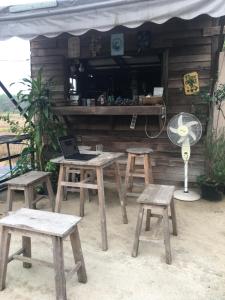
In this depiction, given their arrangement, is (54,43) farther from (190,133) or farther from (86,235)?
(86,235)

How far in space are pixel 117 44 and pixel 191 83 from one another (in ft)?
3.69

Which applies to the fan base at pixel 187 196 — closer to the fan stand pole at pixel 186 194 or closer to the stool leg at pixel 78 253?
the fan stand pole at pixel 186 194

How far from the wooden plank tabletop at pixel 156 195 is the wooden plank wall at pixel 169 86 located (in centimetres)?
154

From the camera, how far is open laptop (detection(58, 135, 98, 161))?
3096mm

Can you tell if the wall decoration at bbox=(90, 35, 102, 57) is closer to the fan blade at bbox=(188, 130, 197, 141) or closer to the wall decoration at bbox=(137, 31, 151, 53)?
the wall decoration at bbox=(137, 31, 151, 53)

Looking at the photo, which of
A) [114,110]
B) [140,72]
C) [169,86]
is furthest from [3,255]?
[140,72]

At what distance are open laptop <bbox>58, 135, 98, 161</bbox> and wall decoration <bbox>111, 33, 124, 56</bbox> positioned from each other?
1.60 metres

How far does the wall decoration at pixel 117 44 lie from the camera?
411 cm

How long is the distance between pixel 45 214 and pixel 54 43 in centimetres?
316

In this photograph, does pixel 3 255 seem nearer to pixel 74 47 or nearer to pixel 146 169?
pixel 146 169

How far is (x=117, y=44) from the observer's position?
414 centimetres

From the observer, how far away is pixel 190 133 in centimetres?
381

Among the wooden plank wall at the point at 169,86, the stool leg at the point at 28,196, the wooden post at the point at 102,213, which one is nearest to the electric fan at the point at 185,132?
the wooden plank wall at the point at 169,86

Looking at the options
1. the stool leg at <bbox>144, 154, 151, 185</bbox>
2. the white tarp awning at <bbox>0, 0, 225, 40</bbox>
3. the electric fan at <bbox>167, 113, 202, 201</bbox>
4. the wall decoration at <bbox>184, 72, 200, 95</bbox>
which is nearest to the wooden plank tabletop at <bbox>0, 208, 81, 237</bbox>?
the stool leg at <bbox>144, 154, 151, 185</bbox>
